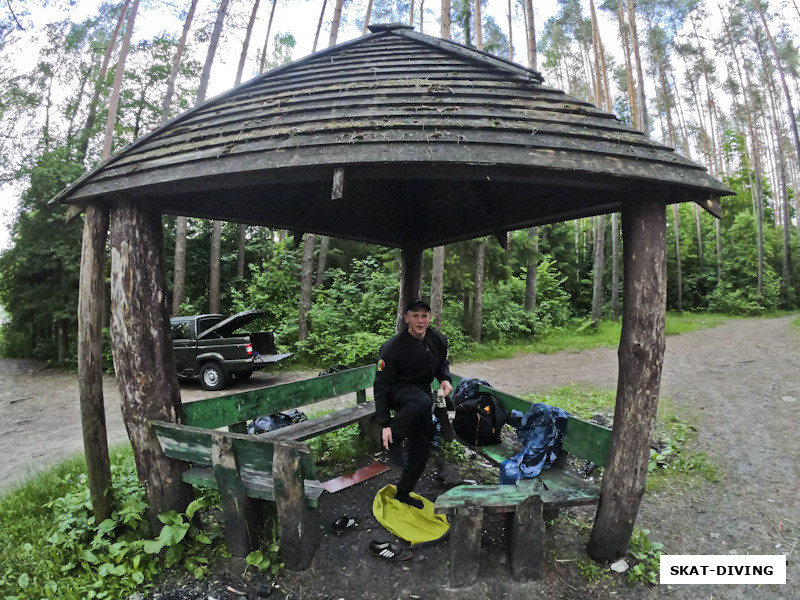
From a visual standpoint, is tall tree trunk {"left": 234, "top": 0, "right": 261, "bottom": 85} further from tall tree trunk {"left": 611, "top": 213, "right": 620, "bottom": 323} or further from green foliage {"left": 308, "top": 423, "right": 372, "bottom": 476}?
tall tree trunk {"left": 611, "top": 213, "right": 620, "bottom": 323}

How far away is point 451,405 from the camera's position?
14.6 feet

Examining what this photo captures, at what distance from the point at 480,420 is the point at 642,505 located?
69.5 inches

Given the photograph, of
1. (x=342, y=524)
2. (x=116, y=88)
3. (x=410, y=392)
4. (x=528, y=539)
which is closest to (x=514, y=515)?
(x=528, y=539)

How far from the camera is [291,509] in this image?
3012 millimetres

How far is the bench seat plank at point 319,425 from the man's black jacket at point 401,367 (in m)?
1.01

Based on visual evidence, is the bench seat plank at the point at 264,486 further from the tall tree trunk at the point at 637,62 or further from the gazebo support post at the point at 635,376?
the tall tree trunk at the point at 637,62

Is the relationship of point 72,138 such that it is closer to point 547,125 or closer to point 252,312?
point 252,312

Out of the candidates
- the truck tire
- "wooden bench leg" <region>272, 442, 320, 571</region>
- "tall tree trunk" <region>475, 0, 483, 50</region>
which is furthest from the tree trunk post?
"tall tree trunk" <region>475, 0, 483, 50</region>

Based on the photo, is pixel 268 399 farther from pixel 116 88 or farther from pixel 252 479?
pixel 116 88

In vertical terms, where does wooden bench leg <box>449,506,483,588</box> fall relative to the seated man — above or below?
below

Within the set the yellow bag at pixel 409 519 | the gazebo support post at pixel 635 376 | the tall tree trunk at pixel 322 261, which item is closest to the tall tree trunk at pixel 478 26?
the tall tree trunk at pixel 322 261

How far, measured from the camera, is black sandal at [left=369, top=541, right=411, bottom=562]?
10.7 ft

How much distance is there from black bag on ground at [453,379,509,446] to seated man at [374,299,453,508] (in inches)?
26.9

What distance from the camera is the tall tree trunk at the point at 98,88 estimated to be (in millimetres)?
13062
